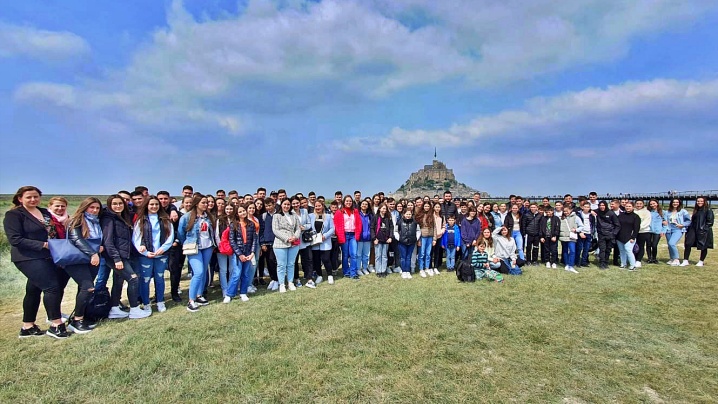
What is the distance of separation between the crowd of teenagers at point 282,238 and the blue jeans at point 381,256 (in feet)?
0.09

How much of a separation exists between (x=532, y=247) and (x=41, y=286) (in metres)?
10.4

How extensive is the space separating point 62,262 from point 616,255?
12.4 metres

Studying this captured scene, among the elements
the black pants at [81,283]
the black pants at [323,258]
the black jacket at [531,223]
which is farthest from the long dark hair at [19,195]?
the black jacket at [531,223]

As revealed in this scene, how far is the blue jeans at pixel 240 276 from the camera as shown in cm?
621

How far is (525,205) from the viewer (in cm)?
984

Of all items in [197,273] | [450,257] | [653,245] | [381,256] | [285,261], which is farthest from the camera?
[653,245]

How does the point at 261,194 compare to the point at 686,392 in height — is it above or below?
above

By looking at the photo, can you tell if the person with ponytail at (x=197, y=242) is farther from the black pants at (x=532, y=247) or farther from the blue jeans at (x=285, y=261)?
the black pants at (x=532, y=247)

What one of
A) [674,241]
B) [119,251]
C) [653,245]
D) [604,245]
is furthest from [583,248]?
[119,251]

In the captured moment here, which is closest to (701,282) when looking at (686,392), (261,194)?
(686,392)

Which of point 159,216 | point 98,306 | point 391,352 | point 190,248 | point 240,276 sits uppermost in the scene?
point 159,216

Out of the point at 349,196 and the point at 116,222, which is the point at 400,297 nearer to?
the point at 349,196

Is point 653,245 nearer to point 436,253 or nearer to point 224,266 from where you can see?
point 436,253

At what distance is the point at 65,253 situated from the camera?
14.6 feet
